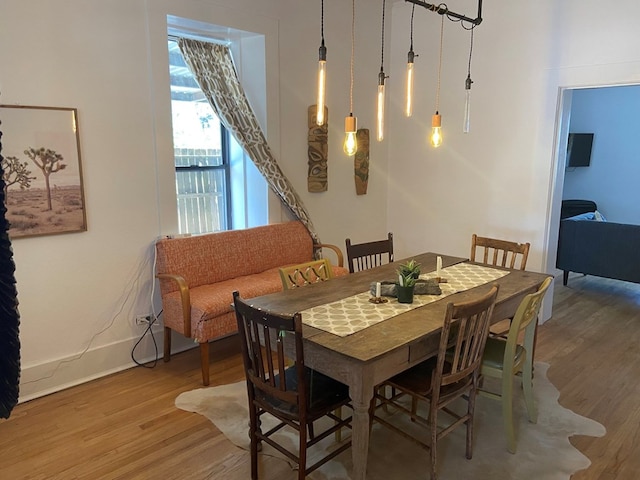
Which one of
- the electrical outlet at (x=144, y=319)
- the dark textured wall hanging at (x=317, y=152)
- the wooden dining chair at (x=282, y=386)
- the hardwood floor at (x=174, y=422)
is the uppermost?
the dark textured wall hanging at (x=317, y=152)

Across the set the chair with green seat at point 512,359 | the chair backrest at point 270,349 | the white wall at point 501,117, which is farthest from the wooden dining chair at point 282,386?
the white wall at point 501,117

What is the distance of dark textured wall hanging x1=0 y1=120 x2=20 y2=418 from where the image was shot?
0.61m

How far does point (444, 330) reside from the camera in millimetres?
2104

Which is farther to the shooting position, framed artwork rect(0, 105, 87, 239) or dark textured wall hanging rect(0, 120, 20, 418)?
framed artwork rect(0, 105, 87, 239)

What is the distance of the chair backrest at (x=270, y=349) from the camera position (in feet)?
6.51

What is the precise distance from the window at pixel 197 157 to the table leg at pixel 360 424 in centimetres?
237

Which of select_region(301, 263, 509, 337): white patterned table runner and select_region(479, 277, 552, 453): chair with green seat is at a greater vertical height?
select_region(301, 263, 509, 337): white patterned table runner

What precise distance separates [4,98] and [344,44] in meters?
3.04

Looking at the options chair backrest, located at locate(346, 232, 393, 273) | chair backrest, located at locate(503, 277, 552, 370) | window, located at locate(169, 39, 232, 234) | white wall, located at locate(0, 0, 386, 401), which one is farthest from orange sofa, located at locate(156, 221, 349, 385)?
chair backrest, located at locate(503, 277, 552, 370)

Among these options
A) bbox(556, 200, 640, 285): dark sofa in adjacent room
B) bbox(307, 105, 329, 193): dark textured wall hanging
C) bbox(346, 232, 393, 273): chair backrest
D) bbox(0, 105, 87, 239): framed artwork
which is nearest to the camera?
bbox(0, 105, 87, 239): framed artwork

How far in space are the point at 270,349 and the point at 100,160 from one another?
1983mm

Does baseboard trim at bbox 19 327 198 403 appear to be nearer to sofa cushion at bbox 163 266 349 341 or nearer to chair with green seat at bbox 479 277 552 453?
sofa cushion at bbox 163 266 349 341

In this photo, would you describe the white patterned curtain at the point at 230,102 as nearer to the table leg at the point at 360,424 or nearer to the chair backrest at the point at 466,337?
the chair backrest at the point at 466,337

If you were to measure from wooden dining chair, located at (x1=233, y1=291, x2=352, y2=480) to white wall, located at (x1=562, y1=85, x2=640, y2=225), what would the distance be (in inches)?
254
